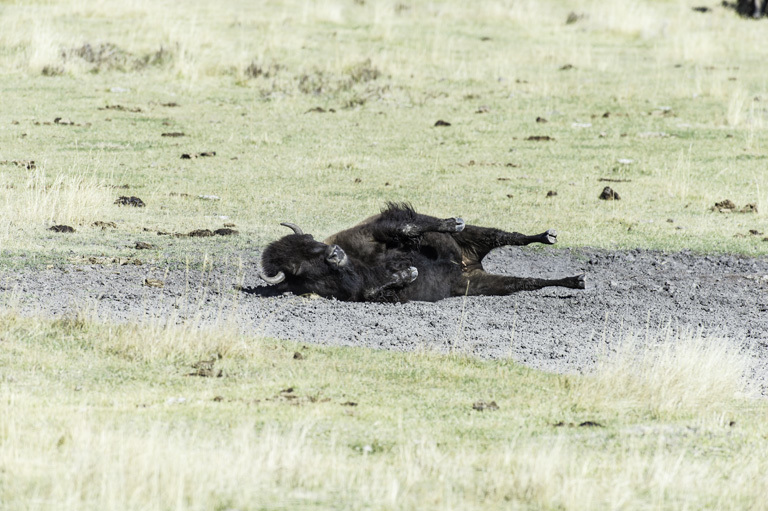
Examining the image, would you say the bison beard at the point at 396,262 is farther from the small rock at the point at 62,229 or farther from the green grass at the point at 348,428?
the small rock at the point at 62,229

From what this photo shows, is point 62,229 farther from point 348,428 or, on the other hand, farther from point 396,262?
point 348,428

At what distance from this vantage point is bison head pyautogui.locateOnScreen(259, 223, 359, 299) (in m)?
9.61

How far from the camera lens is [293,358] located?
7543mm

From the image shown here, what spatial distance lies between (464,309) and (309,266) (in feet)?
4.80

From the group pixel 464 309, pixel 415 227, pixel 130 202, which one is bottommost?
pixel 130 202

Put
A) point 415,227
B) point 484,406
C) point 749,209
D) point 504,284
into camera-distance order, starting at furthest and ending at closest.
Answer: point 749,209 < point 504,284 < point 415,227 < point 484,406

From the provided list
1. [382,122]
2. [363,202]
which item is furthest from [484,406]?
[382,122]

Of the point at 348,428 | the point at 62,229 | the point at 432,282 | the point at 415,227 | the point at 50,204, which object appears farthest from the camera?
the point at 50,204

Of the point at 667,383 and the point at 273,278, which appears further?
the point at 273,278

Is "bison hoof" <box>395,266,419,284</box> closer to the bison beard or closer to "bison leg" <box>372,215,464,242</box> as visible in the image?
the bison beard

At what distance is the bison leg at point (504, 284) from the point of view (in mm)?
10133

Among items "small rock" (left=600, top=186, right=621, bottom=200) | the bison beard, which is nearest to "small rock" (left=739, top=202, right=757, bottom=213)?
"small rock" (left=600, top=186, right=621, bottom=200)

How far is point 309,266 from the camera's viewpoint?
964 cm

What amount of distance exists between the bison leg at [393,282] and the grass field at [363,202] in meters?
1.78
